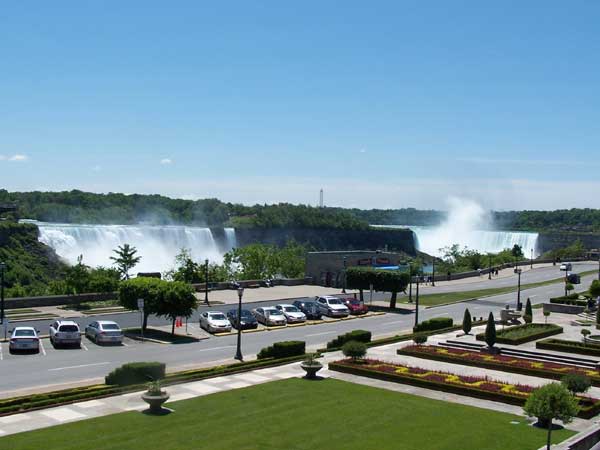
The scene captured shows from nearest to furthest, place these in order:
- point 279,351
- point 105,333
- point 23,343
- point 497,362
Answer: point 497,362 < point 279,351 < point 23,343 < point 105,333

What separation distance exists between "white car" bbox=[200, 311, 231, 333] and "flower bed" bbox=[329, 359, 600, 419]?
13.1m

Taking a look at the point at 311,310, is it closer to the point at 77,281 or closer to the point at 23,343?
the point at 77,281

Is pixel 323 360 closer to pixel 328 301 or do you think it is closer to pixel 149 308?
pixel 149 308

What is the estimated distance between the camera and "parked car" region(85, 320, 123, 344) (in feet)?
118

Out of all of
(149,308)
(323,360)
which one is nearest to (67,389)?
(323,360)

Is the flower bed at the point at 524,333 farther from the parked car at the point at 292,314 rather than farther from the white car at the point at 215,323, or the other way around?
the white car at the point at 215,323

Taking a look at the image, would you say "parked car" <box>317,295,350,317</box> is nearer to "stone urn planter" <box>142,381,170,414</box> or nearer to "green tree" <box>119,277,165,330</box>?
"green tree" <box>119,277,165,330</box>

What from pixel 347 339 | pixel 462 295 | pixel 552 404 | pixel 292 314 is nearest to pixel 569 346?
pixel 347 339

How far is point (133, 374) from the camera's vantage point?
81.9 feet

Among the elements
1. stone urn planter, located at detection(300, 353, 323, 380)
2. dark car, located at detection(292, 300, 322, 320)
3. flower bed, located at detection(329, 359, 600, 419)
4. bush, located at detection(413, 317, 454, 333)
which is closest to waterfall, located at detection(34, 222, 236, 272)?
dark car, located at detection(292, 300, 322, 320)

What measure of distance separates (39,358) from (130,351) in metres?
4.52

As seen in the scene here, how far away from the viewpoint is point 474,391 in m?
24.5

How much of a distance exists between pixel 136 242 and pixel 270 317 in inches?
2848

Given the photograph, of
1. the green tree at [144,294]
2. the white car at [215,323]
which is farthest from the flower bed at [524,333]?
the green tree at [144,294]
